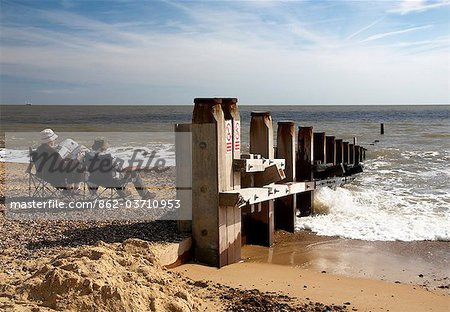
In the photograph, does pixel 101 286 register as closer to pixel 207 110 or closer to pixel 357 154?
pixel 207 110

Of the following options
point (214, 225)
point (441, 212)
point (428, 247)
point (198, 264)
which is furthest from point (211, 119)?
point (441, 212)

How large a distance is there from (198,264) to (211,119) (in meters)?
1.82

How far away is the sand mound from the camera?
3.80m

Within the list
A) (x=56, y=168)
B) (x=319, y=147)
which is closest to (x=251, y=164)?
(x=56, y=168)

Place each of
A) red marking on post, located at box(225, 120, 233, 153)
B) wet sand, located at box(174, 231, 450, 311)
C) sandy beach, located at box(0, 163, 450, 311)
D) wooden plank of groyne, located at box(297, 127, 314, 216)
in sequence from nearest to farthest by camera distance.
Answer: sandy beach, located at box(0, 163, 450, 311) < wet sand, located at box(174, 231, 450, 311) < red marking on post, located at box(225, 120, 233, 153) < wooden plank of groyne, located at box(297, 127, 314, 216)

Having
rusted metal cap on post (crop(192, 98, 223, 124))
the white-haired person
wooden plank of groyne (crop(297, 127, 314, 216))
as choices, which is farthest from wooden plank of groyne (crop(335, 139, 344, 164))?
rusted metal cap on post (crop(192, 98, 223, 124))

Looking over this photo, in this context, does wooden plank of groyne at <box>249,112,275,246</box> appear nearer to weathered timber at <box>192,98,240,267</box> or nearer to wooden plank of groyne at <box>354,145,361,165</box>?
weathered timber at <box>192,98,240,267</box>

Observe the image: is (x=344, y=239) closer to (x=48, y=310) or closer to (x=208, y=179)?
(x=208, y=179)

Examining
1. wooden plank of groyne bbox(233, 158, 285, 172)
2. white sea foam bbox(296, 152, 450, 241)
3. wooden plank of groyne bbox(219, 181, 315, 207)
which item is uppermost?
wooden plank of groyne bbox(233, 158, 285, 172)

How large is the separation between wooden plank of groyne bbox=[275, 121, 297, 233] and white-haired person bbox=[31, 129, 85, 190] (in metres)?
3.66

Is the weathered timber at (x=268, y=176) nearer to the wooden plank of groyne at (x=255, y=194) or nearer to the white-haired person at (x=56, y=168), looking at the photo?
the wooden plank of groyne at (x=255, y=194)

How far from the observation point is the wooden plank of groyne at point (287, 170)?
855 centimetres

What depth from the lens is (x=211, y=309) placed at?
452 centimetres

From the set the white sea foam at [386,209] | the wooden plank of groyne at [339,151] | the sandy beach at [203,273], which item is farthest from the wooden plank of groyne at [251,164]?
the wooden plank of groyne at [339,151]
